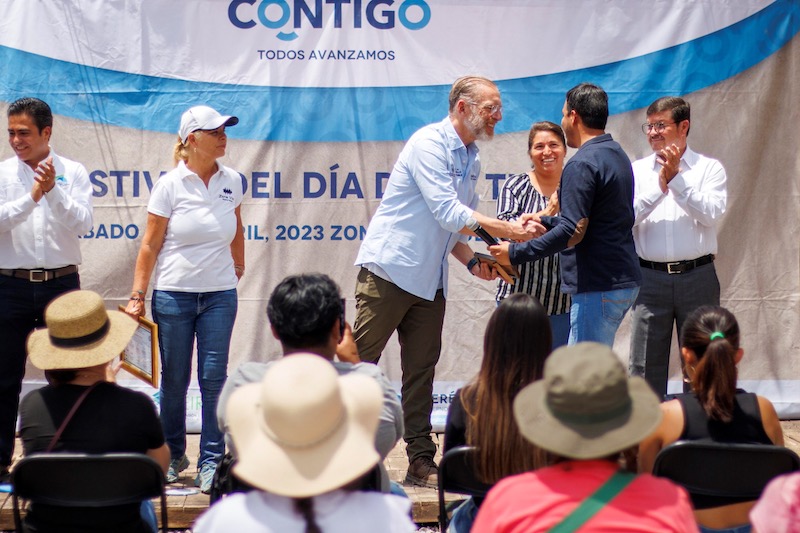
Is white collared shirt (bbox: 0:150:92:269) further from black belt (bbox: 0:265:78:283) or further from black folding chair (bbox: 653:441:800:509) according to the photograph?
black folding chair (bbox: 653:441:800:509)

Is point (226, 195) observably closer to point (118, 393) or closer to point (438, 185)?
point (438, 185)

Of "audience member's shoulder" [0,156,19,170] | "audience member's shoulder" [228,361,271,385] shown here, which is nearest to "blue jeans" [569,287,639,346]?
"audience member's shoulder" [228,361,271,385]

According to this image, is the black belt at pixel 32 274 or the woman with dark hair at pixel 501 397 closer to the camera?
the woman with dark hair at pixel 501 397

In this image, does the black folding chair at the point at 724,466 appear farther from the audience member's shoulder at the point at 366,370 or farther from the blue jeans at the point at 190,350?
the blue jeans at the point at 190,350

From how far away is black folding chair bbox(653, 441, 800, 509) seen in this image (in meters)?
2.66

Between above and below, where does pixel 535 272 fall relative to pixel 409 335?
above

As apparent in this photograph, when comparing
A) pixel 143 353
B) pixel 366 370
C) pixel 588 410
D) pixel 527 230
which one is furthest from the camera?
pixel 527 230

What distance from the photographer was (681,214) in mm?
4887

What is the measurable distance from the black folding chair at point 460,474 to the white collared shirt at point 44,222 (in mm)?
2369

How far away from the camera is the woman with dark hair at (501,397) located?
274 cm

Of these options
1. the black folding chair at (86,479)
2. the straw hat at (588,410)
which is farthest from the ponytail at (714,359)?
the black folding chair at (86,479)

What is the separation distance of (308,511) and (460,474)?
0.91 metres

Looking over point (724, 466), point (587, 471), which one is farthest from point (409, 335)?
point (587, 471)

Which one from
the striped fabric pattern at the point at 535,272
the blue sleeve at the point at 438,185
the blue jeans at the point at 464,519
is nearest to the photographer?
the blue jeans at the point at 464,519
